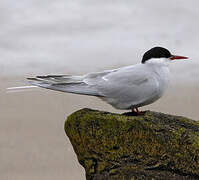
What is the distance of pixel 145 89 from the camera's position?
6367mm

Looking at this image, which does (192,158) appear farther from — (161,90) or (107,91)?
(107,91)

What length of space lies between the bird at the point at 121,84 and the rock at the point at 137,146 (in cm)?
24

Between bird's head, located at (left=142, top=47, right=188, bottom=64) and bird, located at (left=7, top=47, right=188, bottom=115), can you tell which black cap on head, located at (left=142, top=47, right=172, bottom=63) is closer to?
bird's head, located at (left=142, top=47, right=188, bottom=64)

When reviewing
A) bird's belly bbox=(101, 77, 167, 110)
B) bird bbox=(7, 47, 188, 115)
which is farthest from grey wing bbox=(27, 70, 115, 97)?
bird's belly bbox=(101, 77, 167, 110)

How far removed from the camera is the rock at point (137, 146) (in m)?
6.05

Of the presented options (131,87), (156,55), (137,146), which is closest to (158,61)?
(156,55)

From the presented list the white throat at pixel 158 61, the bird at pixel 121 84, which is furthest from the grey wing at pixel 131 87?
the white throat at pixel 158 61

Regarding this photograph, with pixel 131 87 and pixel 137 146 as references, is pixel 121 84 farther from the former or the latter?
pixel 137 146

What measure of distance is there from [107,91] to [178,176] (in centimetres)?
146

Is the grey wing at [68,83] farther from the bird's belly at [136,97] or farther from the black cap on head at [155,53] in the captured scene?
the black cap on head at [155,53]

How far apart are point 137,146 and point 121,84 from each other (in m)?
0.88

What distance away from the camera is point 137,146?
6.10 m

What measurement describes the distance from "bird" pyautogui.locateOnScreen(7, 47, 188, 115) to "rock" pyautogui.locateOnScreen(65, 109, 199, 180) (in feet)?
0.79

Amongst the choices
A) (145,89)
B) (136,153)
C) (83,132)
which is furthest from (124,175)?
(145,89)
